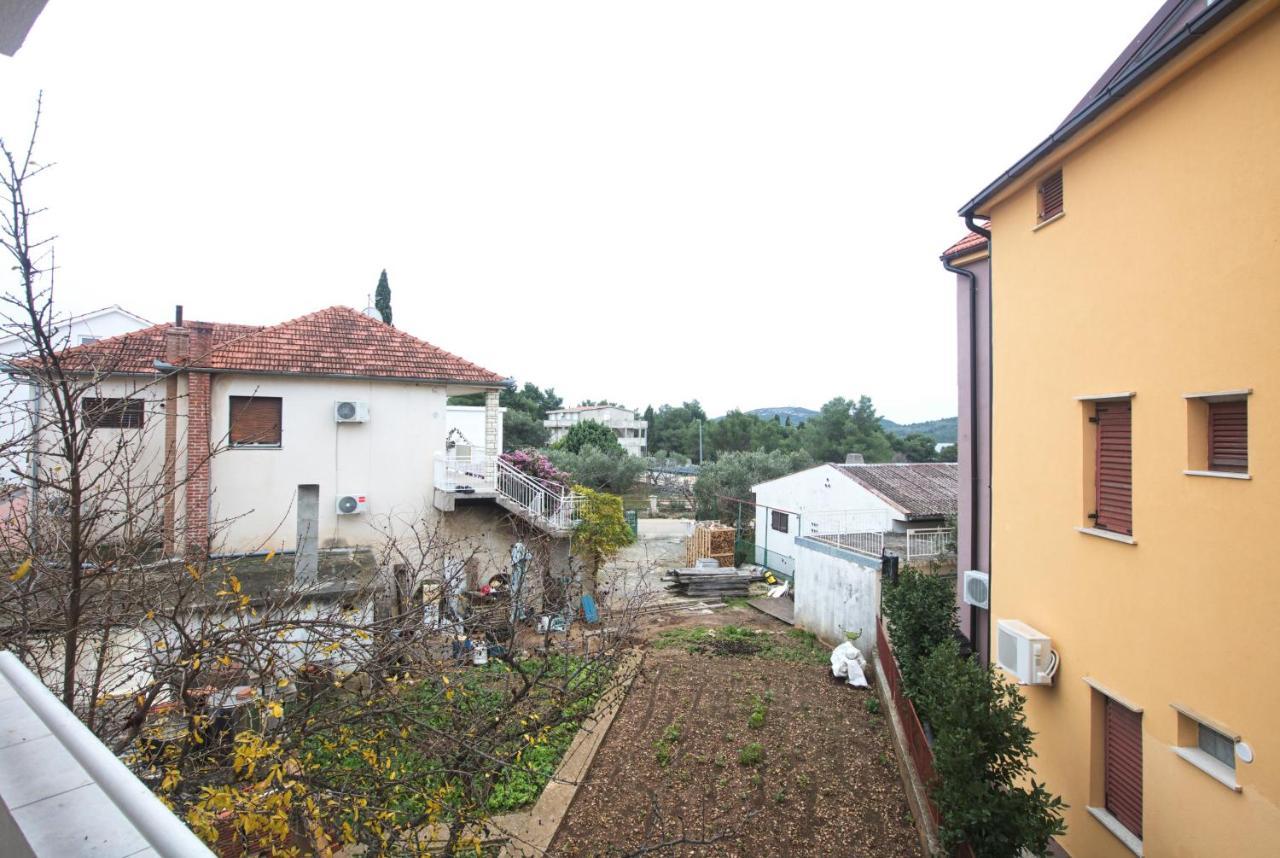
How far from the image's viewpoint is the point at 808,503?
70.5 feet

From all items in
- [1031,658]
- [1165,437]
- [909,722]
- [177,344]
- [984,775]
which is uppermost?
[177,344]

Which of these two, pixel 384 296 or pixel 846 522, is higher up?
pixel 384 296

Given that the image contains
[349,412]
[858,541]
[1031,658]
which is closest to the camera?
[1031,658]

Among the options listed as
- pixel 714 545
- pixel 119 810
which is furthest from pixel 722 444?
pixel 119 810

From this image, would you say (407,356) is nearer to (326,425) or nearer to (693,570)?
(326,425)

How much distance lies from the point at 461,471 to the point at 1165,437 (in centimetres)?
1268

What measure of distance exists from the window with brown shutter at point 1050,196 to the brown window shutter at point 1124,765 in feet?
15.9

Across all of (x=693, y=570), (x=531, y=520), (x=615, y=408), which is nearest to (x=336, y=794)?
(x=531, y=520)

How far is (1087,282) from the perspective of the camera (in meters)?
6.02

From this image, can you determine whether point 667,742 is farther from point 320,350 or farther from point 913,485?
point 913,485

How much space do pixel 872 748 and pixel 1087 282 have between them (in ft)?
21.6

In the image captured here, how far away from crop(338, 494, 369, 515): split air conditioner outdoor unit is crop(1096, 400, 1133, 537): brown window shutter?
42.9ft

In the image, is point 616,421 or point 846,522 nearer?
point 846,522

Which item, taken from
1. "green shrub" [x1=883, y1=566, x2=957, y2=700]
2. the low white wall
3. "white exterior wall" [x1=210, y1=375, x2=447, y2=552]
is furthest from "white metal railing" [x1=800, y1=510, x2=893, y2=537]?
"white exterior wall" [x1=210, y1=375, x2=447, y2=552]
